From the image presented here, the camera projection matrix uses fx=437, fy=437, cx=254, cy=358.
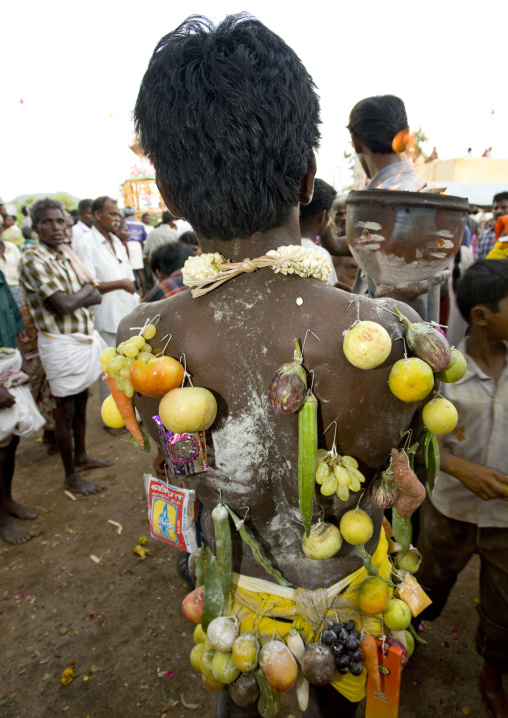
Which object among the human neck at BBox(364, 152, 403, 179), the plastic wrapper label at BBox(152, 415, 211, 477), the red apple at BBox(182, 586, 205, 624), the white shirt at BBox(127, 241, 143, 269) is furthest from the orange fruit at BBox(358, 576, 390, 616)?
the white shirt at BBox(127, 241, 143, 269)

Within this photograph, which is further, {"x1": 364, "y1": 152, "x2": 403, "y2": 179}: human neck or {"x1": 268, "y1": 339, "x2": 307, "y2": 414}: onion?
{"x1": 364, "y1": 152, "x2": 403, "y2": 179}: human neck

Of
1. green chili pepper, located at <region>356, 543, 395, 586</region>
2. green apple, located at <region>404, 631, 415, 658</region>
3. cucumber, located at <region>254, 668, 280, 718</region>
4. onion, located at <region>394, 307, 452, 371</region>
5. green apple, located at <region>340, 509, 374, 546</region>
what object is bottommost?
green apple, located at <region>404, 631, 415, 658</region>

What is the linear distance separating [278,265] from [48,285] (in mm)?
3172

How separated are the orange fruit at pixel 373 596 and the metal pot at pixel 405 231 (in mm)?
1156

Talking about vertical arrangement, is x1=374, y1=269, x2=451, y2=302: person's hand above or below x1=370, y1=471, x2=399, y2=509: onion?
above

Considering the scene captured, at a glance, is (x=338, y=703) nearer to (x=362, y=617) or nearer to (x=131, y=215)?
(x=362, y=617)

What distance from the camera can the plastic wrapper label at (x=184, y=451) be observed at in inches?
44.3

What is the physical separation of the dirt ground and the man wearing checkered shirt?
4400mm

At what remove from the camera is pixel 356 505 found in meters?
1.26

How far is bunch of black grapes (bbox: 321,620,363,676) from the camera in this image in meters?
1.27

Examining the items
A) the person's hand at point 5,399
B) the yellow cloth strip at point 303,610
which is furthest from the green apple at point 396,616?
the person's hand at point 5,399

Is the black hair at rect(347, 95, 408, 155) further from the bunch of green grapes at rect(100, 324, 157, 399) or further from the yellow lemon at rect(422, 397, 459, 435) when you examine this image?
the bunch of green grapes at rect(100, 324, 157, 399)

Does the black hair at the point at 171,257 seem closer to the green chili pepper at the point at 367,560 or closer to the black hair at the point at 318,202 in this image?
the black hair at the point at 318,202

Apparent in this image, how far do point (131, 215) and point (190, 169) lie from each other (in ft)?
39.6
